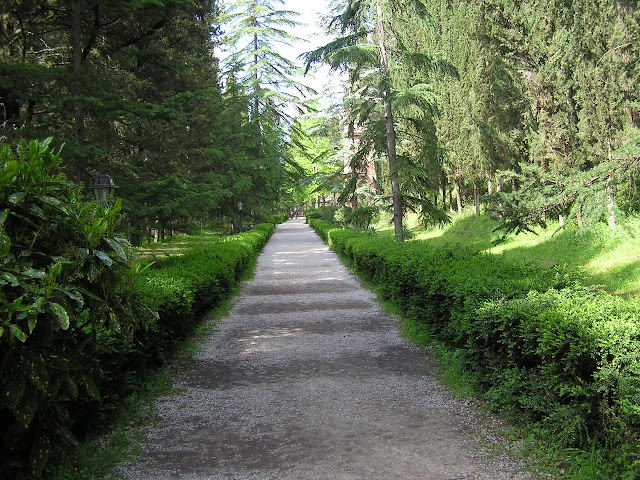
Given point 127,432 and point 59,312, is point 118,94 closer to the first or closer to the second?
point 127,432

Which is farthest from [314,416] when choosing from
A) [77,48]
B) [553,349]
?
[77,48]

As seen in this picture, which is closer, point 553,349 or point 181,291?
point 553,349

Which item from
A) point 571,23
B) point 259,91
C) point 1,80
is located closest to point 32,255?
point 1,80

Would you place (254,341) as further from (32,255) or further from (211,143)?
(211,143)

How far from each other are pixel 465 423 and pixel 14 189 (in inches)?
144

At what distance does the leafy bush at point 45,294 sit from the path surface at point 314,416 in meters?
0.92

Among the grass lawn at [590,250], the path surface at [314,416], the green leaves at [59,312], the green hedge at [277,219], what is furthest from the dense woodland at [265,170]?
the green hedge at [277,219]

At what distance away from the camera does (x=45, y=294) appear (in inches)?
92.2

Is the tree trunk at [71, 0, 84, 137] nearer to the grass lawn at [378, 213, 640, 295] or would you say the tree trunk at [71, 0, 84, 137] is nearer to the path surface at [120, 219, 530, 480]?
the path surface at [120, 219, 530, 480]

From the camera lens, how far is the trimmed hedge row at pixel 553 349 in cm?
282

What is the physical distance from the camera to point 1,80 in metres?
9.23

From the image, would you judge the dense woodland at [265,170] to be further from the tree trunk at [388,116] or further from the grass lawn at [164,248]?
the grass lawn at [164,248]

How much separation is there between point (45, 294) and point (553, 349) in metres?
3.18

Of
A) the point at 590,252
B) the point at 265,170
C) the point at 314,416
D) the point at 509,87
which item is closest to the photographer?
the point at 314,416
